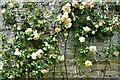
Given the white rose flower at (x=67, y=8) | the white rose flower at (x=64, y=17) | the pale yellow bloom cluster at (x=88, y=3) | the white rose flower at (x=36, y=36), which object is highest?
the pale yellow bloom cluster at (x=88, y=3)

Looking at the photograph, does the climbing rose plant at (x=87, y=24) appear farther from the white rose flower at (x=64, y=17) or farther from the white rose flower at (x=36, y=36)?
the white rose flower at (x=36, y=36)

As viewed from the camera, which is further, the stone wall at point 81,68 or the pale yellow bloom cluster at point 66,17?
the stone wall at point 81,68

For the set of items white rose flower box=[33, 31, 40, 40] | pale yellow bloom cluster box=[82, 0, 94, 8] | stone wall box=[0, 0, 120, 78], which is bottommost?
stone wall box=[0, 0, 120, 78]

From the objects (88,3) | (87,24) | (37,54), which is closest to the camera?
(37,54)

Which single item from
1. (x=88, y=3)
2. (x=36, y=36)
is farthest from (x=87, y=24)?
(x=36, y=36)

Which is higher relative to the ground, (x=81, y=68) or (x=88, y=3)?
(x=88, y=3)

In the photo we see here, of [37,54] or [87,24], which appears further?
[87,24]

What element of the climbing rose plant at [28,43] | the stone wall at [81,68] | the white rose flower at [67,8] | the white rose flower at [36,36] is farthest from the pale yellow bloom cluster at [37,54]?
the white rose flower at [67,8]

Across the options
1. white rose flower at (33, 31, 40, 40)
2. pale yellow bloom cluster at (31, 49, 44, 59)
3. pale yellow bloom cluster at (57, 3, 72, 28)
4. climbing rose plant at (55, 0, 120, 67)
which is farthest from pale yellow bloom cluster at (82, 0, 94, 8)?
pale yellow bloom cluster at (31, 49, 44, 59)

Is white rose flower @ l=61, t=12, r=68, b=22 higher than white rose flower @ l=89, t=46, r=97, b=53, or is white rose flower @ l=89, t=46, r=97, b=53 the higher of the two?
white rose flower @ l=61, t=12, r=68, b=22

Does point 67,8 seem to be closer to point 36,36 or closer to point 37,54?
point 36,36

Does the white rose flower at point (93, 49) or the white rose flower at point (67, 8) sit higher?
the white rose flower at point (67, 8)

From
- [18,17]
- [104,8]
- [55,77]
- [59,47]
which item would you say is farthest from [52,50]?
[104,8]

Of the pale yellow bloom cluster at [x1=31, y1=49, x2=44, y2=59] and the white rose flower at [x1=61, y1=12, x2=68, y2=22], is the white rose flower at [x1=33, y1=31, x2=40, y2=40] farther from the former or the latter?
the white rose flower at [x1=61, y1=12, x2=68, y2=22]
